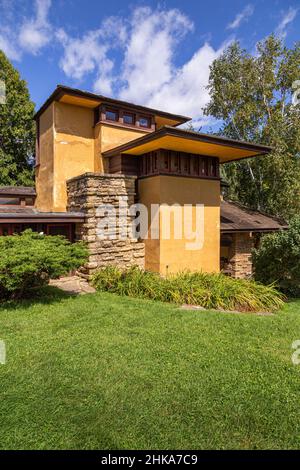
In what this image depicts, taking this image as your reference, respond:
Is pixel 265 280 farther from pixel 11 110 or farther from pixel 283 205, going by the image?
pixel 11 110

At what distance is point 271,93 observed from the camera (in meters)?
15.0

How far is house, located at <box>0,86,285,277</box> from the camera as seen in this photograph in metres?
9.11

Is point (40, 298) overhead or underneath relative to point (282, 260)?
underneath

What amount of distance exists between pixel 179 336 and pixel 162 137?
5.50 meters

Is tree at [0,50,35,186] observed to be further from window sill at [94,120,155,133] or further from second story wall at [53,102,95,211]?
window sill at [94,120,155,133]

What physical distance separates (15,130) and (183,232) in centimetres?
1689

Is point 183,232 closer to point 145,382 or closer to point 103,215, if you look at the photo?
point 103,215

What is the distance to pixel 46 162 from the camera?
36.0 ft

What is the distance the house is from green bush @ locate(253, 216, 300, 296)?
4.85 feet

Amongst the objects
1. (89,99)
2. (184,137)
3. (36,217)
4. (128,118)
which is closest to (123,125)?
(128,118)

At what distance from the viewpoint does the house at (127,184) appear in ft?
29.9

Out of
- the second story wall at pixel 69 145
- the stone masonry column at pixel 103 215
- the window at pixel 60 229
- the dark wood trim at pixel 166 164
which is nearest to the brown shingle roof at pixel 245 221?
the dark wood trim at pixel 166 164

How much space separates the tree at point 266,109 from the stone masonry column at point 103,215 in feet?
30.4
